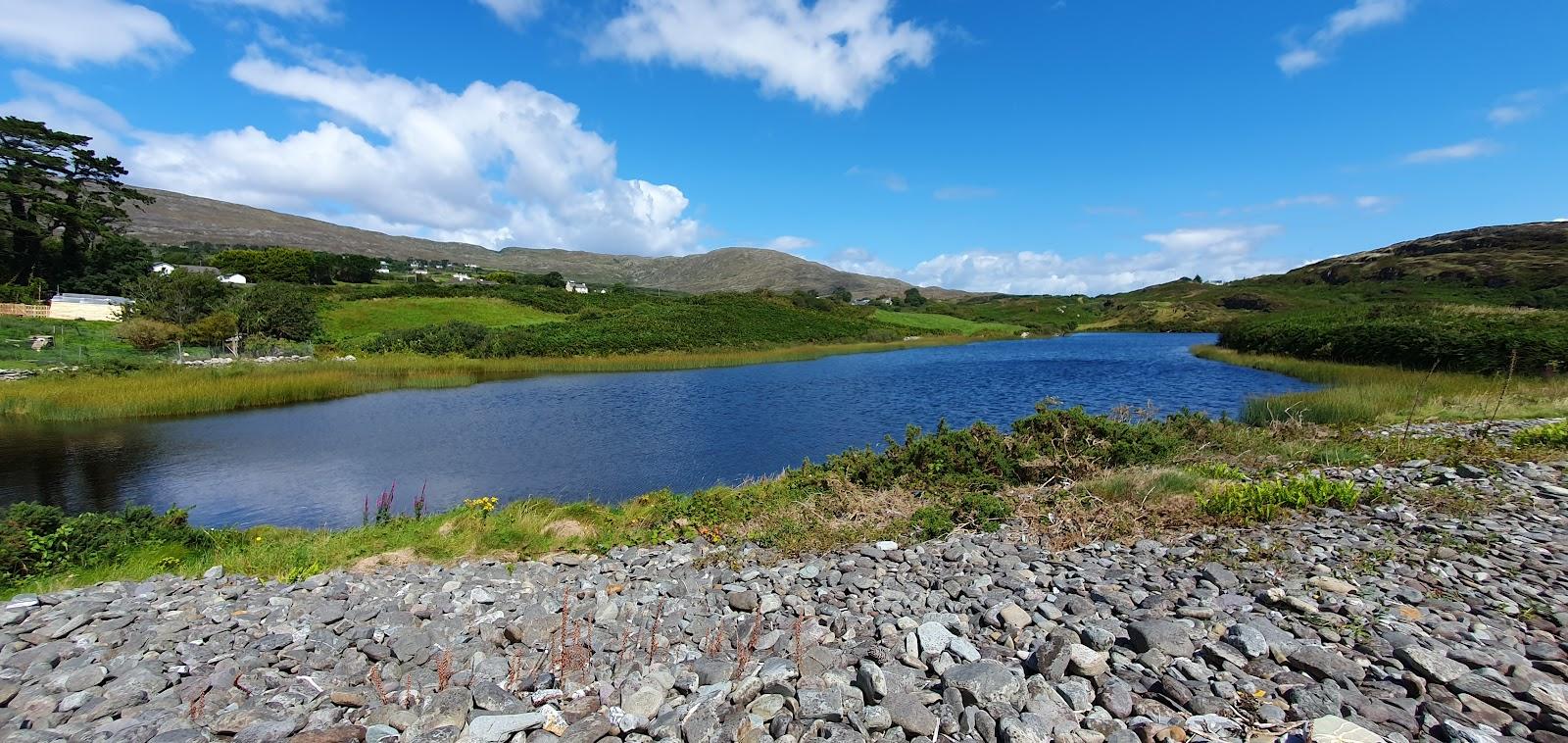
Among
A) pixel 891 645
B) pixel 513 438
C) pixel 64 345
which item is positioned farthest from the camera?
pixel 64 345

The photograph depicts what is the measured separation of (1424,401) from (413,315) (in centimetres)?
6965

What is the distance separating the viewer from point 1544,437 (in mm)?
10531

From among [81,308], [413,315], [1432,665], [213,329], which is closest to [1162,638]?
[1432,665]

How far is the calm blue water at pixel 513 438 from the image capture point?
51.5 feet

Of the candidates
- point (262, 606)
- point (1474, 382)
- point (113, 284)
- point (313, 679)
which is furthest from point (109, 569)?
point (113, 284)

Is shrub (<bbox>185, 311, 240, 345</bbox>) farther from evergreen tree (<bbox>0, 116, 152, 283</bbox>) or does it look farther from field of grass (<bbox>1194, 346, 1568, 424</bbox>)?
field of grass (<bbox>1194, 346, 1568, 424</bbox>)

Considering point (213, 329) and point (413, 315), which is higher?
point (413, 315)

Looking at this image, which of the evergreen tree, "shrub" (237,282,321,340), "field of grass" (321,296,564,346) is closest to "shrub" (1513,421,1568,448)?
"shrub" (237,282,321,340)

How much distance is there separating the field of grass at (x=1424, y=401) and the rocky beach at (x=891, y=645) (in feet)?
32.1

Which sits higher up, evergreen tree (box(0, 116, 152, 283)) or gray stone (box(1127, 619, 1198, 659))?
evergreen tree (box(0, 116, 152, 283))

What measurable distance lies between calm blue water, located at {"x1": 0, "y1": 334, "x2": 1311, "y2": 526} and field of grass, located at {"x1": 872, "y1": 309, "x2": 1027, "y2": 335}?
5937cm

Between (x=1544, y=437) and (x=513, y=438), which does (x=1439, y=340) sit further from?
(x=513, y=438)

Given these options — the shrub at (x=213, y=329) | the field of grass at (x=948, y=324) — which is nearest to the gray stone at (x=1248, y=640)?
the shrub at (x=213, y=329)

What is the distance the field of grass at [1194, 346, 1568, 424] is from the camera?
51.1 ft
